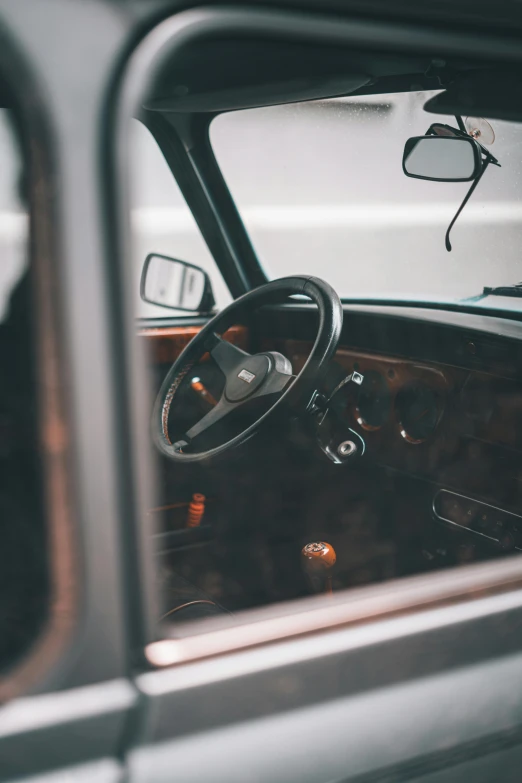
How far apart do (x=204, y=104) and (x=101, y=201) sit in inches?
68.2

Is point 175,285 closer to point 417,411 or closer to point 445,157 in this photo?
point 417,411

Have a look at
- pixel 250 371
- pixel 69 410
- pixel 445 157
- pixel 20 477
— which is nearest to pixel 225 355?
pixel 250 371

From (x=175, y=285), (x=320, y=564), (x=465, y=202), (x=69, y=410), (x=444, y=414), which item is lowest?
(x=320, y=564)

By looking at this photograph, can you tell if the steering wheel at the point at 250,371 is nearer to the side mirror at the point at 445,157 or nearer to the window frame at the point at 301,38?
the side mirror at the point at 445,157

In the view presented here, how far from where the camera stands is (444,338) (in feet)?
7.64

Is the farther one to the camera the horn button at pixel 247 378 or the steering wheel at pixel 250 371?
the horn button at pixel 247 378

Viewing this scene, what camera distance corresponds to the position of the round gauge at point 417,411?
2.30 meters

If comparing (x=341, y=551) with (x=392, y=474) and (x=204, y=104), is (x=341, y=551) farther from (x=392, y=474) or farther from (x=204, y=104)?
(x=204, y=104)

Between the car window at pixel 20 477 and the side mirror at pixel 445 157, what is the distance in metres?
1.16

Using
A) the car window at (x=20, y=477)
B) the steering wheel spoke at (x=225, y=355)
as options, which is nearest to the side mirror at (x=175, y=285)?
the steering wheel spoke at (x=225, y=355)

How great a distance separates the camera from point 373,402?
7.98 ft

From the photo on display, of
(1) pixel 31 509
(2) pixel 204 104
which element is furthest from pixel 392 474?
(1) pixel 31 509

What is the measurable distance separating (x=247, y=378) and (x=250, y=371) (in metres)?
0.02

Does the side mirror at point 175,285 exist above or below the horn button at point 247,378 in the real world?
above
